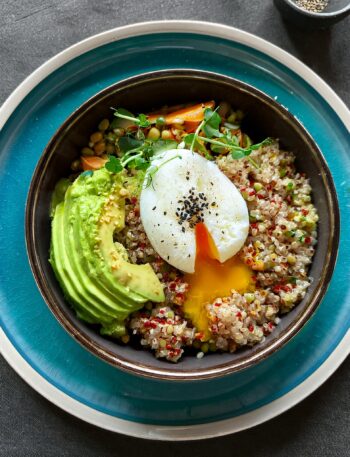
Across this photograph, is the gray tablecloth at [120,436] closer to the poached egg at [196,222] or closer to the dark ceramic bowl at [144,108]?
the dark ceramic bowl at [144,108]

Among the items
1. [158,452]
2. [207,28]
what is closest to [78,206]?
[207,28]

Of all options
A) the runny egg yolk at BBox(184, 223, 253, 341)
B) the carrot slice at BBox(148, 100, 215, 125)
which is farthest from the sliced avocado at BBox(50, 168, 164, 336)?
the carrot slice at BBox(148, 100, 215, 125)

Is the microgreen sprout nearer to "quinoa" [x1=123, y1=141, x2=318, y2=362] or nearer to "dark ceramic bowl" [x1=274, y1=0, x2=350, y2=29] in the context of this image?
"quinoa" [x1=123, y1=141, x2=318, y2=362]

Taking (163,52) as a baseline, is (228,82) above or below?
below

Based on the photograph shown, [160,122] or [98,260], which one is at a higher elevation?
[160,122]

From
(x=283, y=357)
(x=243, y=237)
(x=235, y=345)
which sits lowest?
(x=283, y=357)

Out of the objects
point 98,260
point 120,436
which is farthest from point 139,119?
point 120,436

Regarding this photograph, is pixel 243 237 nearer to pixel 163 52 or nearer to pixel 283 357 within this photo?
pixel 283 357

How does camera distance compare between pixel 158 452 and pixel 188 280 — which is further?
pixel 158 452

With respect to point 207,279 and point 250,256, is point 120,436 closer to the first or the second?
point 207,279
